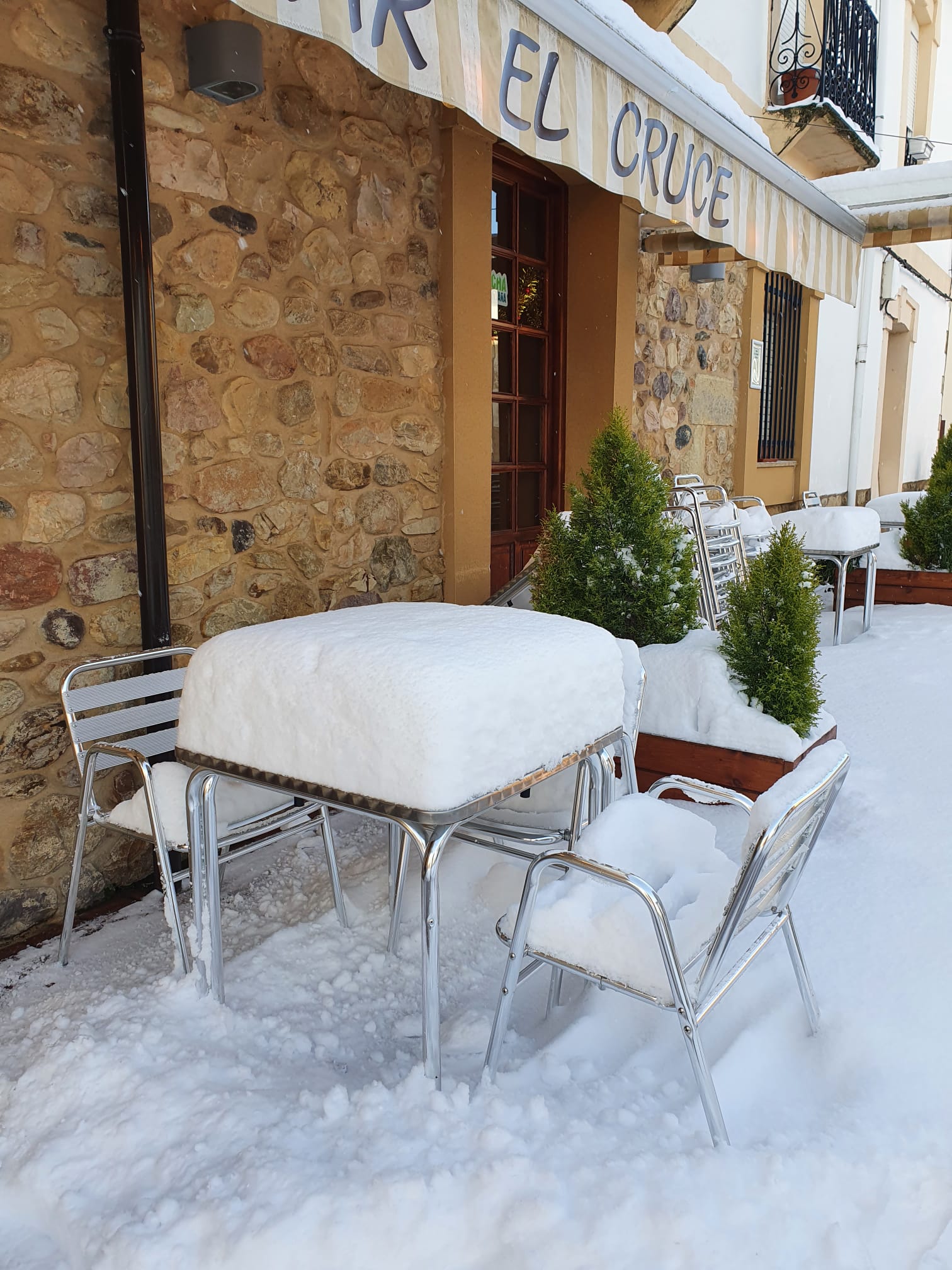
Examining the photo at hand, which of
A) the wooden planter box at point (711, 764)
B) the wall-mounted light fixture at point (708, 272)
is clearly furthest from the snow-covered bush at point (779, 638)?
the wall-mounted light fixture at point (708, 272)

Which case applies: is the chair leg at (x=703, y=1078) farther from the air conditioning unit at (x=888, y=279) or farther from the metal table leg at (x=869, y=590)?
the air conditioning unit at (x=888, y=279)

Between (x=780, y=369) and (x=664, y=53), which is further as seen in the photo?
(x=780, y=369)

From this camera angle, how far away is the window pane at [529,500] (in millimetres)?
5270

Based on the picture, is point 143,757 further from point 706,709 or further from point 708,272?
point 708,272

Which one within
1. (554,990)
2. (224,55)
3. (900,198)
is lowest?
(554,990)

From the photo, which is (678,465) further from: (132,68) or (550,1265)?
(550,1265)

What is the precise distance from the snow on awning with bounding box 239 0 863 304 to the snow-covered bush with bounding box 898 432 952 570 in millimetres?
2967

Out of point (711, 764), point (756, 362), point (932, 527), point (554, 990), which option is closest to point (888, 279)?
point (756, 362)

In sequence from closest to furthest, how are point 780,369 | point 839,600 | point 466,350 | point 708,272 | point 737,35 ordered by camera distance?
point 466,350
point 839,600
point 708,272
point 737,35
point 780,369

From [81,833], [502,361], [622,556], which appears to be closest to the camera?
[81,833]

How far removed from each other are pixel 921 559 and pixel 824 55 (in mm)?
4354

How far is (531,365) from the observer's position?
535cm

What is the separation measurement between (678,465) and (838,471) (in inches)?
174

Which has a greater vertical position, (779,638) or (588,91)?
(588,91)
